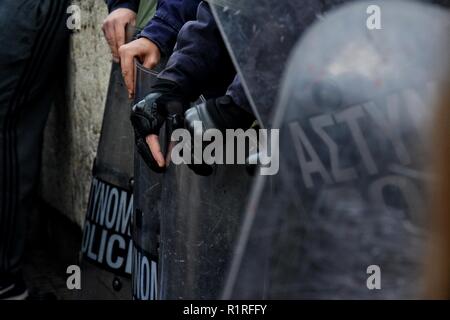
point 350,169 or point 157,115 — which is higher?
point 157,115

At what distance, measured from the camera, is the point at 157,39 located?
1816mm

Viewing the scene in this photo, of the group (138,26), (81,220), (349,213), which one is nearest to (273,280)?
(349,213)

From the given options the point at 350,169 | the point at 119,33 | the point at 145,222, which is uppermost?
the point at 119,33

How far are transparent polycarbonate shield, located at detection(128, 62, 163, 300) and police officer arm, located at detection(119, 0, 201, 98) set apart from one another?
0.04 meters

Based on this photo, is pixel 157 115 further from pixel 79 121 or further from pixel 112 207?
pixel 79 121

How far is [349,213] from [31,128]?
2.46m

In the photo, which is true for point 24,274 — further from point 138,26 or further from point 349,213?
point 349,213

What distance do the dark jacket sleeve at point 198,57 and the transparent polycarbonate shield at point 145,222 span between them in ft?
0.52

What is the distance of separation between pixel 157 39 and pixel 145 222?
46cm

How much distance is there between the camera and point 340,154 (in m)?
0.82

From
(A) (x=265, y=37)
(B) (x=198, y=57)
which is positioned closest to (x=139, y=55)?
(B) (x=198, y=57)

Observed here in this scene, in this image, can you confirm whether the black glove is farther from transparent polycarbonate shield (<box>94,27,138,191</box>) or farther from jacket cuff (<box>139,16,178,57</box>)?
transparent polycarbonate shield (<box>94,27,138,191</box>)

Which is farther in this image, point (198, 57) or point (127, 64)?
point (127, 64)
